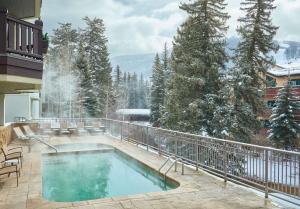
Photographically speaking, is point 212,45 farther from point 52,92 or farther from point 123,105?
point 123,105

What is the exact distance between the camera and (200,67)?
19.2 m

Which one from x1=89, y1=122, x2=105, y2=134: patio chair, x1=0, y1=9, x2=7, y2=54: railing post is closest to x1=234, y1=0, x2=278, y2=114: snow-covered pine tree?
x1=89, y1=122, x2=105, y2=134: patio chair

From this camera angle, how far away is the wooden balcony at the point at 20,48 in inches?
229

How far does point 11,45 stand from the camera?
5.98 metres

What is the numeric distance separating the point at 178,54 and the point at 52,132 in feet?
32.0

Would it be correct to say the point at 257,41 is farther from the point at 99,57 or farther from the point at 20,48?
the point at 99,57

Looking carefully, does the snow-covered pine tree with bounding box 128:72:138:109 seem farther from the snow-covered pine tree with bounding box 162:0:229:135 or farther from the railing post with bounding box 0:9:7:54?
the railing post with bounding box 0:9:7:54

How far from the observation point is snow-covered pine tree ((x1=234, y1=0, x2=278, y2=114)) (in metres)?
20.3

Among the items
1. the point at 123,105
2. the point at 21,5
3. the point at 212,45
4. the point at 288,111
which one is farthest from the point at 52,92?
the point at 21,5

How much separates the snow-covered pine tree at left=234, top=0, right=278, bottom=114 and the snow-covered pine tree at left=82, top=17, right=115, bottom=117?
19.6 metres

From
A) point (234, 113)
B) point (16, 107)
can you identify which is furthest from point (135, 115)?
point (234, 113)

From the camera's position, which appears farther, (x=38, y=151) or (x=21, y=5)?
(x=38, y=151)

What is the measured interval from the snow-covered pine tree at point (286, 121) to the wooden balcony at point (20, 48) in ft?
63.1

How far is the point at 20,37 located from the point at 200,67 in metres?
14.1
